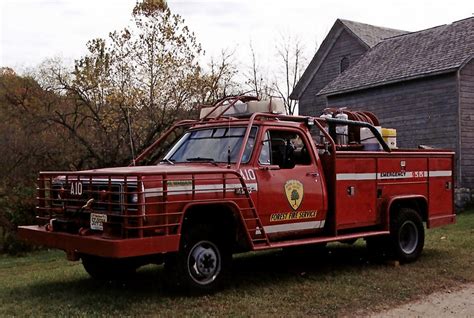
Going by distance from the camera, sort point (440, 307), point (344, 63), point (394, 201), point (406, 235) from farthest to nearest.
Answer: point (344, 63) < point (406, 235) < point (394, 201) < point (440, 307)

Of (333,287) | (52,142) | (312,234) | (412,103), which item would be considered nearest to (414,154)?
(312,234)

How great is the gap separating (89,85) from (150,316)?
18342 millimetres

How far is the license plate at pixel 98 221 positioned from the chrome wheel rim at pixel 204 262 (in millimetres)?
1038

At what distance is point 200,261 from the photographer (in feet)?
22.1

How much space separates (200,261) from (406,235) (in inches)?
173

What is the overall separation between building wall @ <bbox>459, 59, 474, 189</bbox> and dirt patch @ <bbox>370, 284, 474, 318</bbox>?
13601mm

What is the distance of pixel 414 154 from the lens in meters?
9.60

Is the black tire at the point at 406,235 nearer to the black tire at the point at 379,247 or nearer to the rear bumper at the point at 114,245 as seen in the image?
the black tire at the point at 379,247

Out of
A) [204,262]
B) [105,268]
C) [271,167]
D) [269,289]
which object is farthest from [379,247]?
[105,268]

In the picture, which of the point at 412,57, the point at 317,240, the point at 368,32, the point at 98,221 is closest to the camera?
the point at 98,221

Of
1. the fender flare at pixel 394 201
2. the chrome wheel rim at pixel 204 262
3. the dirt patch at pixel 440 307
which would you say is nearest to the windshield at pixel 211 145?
the chrome wheel rim at pixel 204 262

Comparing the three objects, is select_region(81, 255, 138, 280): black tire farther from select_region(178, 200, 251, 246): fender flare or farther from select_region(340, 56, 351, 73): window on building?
select_region(340, 56, 351, 73): window on building

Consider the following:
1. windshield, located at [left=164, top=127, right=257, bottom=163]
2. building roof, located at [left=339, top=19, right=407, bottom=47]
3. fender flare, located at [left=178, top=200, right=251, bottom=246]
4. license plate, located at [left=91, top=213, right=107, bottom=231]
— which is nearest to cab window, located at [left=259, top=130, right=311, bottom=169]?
windshield, located at [left=164, top=127, right=257, bottom=163]

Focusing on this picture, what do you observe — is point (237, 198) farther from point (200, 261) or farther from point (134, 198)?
point (134, 198)
